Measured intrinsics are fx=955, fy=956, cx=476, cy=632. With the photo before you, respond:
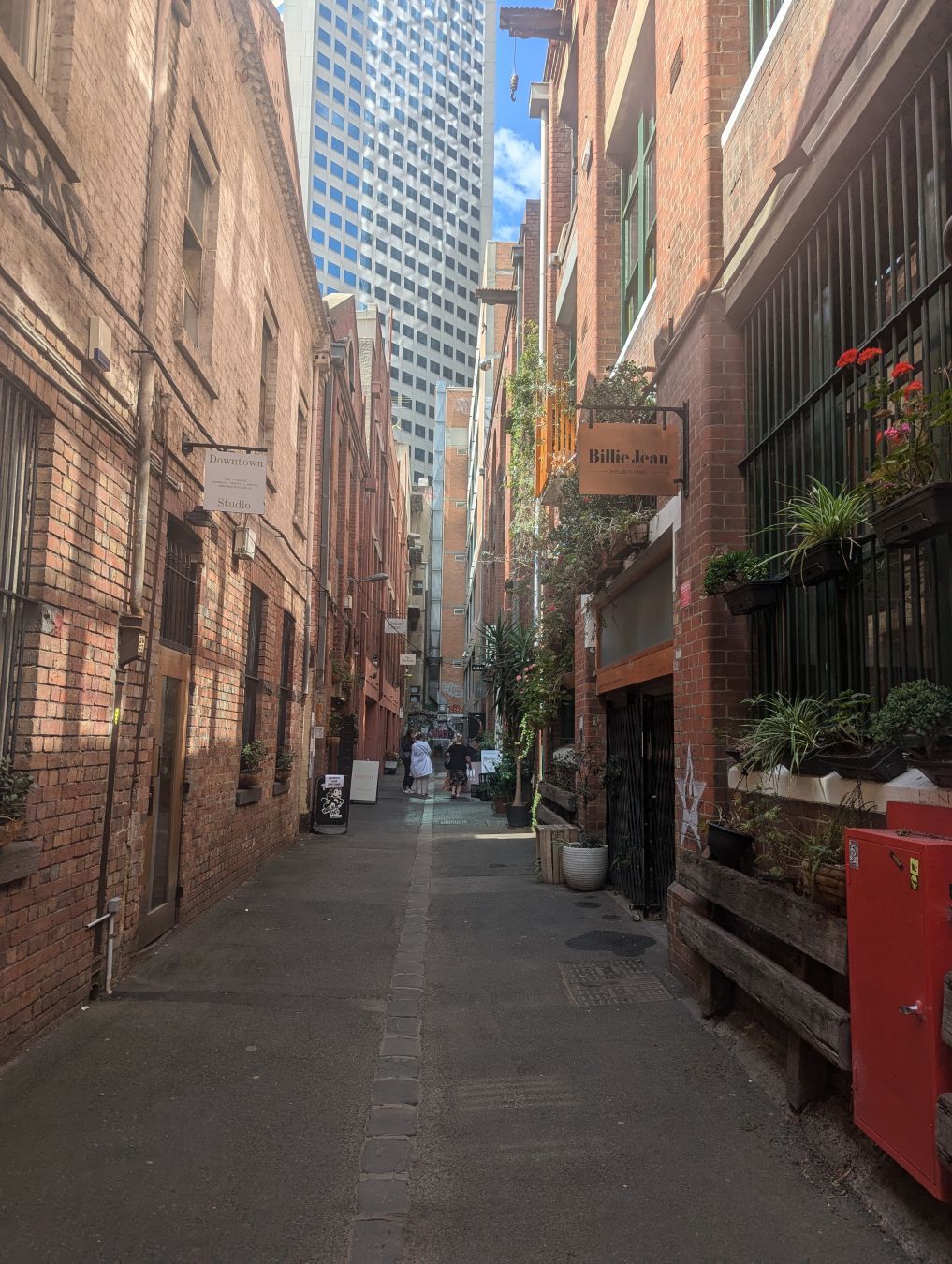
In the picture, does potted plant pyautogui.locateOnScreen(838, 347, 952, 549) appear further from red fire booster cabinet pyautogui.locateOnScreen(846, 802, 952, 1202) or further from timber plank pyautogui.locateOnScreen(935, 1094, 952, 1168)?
timber plank pyautogui.locateOnScreen(935, 1094, 952, 1168)

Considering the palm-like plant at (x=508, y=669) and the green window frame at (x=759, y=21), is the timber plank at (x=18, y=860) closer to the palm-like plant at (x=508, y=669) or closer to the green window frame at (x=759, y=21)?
the green window frame at (x=759, y=21)

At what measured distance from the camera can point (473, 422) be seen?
2136 inches

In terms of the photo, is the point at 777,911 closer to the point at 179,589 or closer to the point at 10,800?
the point at 10,800

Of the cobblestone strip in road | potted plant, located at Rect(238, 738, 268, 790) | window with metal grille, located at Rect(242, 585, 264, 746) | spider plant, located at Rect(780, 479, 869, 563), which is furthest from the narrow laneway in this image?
window with metal grille, located at Rect(242, 585, 264, 746)

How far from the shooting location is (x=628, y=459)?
23.4 ft

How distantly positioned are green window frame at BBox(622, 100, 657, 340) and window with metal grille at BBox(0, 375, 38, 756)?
21.3 ft

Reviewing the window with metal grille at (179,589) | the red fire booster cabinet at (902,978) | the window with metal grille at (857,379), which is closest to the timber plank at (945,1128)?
the red fire booster cabinet at (902,978)

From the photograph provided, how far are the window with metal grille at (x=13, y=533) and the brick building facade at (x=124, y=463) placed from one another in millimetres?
13

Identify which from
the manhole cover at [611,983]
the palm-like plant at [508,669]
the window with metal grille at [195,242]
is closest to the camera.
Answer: the manhole cover at [611,983]

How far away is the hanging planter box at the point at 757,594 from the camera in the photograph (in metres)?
5.26

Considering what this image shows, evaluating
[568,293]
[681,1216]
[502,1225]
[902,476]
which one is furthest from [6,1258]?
[568,293]

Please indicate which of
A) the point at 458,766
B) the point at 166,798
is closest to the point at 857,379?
the point at 166,798

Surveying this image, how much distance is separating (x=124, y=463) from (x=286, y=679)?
26.4ft

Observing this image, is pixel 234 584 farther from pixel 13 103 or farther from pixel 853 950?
pixel 853 950
